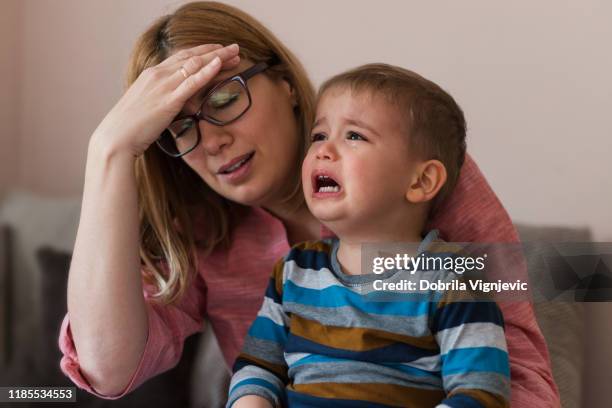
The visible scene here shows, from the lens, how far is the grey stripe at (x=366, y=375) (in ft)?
3.15

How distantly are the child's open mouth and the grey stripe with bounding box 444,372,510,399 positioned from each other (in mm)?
299

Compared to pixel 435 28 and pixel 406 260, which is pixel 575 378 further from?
pixel 435 28

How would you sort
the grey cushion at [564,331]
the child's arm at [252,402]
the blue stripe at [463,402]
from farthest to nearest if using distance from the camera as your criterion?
1. the grey cushion at [564,331]
2. the child's arm at [252,402]
3. the blue stripe at [463,402]

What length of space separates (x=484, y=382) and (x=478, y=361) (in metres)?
0.03

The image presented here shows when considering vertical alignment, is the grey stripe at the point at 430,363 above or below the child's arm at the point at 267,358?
above

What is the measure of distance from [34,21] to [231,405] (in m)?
1.33

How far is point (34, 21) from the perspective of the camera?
1.93 m

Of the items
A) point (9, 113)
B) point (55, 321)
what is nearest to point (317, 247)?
point (55, 321)

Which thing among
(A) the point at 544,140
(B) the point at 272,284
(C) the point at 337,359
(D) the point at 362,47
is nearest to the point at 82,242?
(B) the point at 272,284

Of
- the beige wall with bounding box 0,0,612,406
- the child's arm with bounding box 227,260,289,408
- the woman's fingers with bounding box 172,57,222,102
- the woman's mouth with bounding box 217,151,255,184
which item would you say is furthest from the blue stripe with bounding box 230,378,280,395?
the beige wall with bounding box 0,0,612,406

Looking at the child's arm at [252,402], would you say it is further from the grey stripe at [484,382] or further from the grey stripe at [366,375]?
the grey stripe at [484,382]

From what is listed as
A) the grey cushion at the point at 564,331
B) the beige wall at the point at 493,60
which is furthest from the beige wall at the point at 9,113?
the grey cushion at the point at 564,331

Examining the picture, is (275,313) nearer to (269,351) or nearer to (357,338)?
(269,351)

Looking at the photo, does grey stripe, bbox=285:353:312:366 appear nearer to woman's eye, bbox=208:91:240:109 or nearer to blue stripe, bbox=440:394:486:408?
blue stripe, bbox=440:394:486:408
